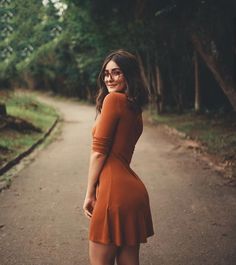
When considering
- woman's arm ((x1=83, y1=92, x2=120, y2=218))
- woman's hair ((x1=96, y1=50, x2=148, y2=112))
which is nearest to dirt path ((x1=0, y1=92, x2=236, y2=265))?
woman's arm ((x1=83, y1=92, x2=120, y2=218))

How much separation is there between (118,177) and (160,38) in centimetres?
1729

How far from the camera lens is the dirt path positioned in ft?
15.1

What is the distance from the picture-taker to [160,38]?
61.9 feet

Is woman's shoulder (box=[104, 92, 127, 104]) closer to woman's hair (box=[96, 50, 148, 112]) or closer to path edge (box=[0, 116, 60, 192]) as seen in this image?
woman's hair (box=[96, 50, 148, 112])

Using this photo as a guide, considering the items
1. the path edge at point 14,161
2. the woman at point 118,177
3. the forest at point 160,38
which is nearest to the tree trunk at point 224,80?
the forest at point 160,38

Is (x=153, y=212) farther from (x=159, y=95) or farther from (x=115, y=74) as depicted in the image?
(x=159, y=95)

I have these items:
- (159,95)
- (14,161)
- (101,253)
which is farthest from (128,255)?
(159,95)

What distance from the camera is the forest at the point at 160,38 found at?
1207 cm

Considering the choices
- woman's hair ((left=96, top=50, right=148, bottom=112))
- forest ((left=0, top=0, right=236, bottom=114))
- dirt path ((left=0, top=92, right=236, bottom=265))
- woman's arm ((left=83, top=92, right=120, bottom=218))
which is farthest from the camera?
forest ((left=0, top=0, right=236, bottom=114))

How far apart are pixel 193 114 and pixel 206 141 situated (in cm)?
757

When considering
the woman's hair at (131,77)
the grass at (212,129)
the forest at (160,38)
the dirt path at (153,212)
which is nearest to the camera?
the woman's hair at (131,77)

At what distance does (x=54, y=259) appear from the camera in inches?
178

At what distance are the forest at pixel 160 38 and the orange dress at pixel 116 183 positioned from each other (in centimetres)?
953

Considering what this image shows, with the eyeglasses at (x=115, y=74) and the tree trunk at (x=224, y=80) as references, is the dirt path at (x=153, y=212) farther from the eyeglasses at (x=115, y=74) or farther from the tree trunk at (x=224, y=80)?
the eyeglasses at (x=115, y=74)
